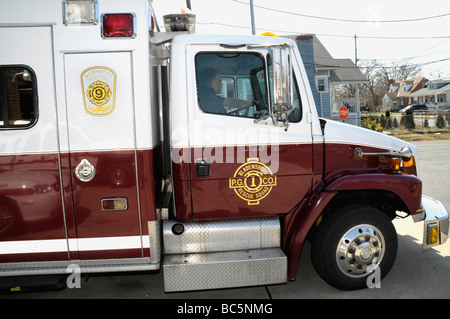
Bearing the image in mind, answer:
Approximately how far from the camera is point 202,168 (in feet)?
10.7

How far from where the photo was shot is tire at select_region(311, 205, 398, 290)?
11.4ft

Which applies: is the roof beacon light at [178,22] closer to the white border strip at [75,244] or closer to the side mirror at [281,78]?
the side mirror at [281,78]

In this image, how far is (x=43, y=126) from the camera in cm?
300

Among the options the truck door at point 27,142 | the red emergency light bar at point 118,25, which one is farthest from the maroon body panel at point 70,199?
the red emergency light bar at point 118,25

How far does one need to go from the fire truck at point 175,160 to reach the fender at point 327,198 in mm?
12

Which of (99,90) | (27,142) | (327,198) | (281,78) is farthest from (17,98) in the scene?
(327,198)

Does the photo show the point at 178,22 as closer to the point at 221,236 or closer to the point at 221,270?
the point at 221,236

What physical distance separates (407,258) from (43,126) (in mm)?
4200

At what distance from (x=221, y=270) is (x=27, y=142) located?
1.92 m

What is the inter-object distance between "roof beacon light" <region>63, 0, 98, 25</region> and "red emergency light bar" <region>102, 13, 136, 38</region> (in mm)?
89

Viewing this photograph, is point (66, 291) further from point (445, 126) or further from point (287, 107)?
point (445, 126)

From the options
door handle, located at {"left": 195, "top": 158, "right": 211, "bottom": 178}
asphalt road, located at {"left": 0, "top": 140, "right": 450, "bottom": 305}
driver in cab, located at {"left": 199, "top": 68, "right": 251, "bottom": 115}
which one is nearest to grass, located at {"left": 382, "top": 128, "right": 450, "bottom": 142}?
asphalt road, located at {"left": 0, "top": 140, "right": 450, "bottom": 305}

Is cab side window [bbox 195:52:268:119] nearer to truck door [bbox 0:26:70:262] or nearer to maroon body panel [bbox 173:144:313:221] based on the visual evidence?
maroon body panel [bbox 173:144:313:221]
